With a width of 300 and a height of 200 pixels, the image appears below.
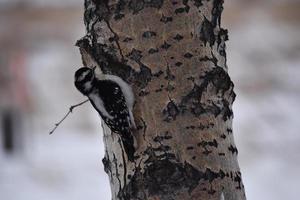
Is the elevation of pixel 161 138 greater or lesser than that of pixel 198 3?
lesser

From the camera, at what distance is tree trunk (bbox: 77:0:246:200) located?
121 centimetres

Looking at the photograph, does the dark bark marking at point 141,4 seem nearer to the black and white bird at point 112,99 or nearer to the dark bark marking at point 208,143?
the black and white bird at point 112,99

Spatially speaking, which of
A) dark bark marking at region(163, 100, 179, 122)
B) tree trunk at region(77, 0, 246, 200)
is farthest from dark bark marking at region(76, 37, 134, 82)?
dark bark marking at region(163, 100, 179, 122)

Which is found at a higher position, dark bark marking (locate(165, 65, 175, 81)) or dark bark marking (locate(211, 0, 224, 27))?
dark bark marking (locate(211, 0, 224, 27))

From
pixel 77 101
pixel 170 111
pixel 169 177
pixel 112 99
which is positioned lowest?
pixel 169 177

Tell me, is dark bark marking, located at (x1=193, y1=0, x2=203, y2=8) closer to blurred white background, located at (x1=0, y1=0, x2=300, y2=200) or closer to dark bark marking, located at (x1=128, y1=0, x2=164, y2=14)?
dark bark marking, located at (x1=128, y1=0, x2=164, y2=14)

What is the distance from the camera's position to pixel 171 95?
4.08ft

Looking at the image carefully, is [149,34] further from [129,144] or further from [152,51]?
[129,144]

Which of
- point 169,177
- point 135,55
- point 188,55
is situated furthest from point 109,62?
point 169,177

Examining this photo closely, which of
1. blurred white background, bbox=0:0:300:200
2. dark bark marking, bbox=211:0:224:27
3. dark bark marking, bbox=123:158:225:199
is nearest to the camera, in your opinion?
dark bark marking, bbox=123:158:225:199

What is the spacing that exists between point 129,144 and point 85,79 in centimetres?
20

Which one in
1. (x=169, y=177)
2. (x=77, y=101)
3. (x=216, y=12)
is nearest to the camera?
(x=169, y=177)

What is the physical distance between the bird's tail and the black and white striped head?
0.55 ft

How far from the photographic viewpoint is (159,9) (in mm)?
1279
